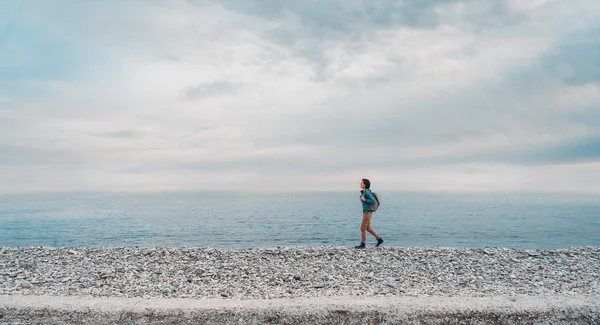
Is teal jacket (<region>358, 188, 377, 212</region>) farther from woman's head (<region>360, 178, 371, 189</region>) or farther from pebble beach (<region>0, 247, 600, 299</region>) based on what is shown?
pebble beach (<region>0, 247, 600, 299</region>)

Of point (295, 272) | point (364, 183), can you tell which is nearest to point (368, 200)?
point (364, 183)

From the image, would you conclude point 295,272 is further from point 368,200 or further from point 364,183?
point 364,183

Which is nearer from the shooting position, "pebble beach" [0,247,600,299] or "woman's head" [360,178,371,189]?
"pebble beach" [0,247,600,299]

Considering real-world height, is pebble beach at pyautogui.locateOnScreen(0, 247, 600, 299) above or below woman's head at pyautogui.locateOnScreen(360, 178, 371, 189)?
below

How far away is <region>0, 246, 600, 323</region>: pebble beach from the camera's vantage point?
11.8m

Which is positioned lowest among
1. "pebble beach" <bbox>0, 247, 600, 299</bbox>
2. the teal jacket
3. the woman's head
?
"pebble beach" <bbox>0, 247, 600, 299</bbox>

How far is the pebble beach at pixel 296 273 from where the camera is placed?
11.8 metres

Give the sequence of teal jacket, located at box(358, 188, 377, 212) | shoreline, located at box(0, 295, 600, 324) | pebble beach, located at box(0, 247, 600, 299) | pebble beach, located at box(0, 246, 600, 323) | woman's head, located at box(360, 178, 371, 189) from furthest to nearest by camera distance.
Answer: woman's head, located at box(360, 178, 371, 189)
teal jacket, located at box(358, 188, 377, 212)
pebble beach, located at box(0, 247, 600, 299)
pebble beach, located at box(0, 246, 600, 323)
shoreline, located at box(0, 295, 600, 324)

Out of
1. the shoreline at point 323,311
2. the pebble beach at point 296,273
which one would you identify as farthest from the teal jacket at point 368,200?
the shoreline at point 323,311

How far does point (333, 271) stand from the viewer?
1450 cm

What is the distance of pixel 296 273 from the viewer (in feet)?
46.4

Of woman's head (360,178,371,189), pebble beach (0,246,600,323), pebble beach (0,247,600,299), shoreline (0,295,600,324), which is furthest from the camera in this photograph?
woman's head (360,178,371,189)

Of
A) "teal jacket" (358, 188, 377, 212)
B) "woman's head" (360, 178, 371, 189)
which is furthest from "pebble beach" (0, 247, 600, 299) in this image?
"woman's head" (360, 178, 371, 189)

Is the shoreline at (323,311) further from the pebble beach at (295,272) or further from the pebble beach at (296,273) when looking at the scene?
the pebble beach at (295,272)
